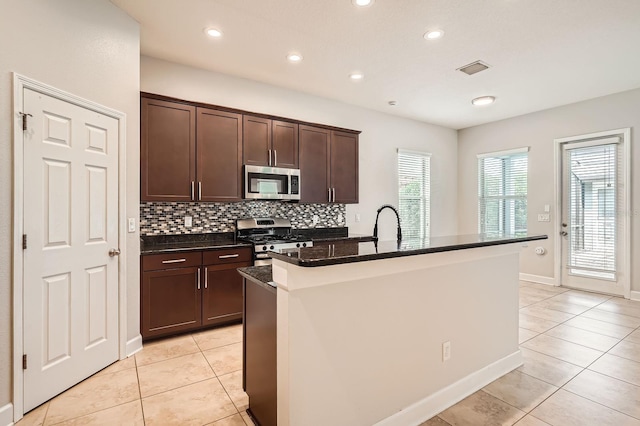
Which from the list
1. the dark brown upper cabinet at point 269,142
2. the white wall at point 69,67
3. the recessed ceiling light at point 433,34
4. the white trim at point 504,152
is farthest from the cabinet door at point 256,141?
the white trim at point 504,152

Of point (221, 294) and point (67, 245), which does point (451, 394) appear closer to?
point (221, 294)

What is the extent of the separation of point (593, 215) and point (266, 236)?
482cm

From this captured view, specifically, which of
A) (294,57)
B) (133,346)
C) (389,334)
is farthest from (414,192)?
(133,346)

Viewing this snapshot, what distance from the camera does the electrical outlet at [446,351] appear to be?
6.73 ft

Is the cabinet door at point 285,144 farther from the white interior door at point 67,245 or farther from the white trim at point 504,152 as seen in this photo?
the white trim at point 504,152

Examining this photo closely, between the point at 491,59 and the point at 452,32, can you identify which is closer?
the point at 452,32

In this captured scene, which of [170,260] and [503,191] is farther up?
[503,191]

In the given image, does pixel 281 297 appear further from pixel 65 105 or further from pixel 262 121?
pixel 262 121

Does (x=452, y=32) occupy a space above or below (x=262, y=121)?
above

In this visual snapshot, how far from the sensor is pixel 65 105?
2.25m

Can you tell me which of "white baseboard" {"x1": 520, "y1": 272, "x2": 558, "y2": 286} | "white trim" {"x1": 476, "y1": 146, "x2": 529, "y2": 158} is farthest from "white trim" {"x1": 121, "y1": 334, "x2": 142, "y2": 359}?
"white trim" {"x1": 476, "y1": 146, "x2": 529, "y2": 158}

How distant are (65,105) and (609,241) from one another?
6538 mm

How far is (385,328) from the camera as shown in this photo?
175 cm

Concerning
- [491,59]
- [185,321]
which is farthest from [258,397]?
[491,59]
